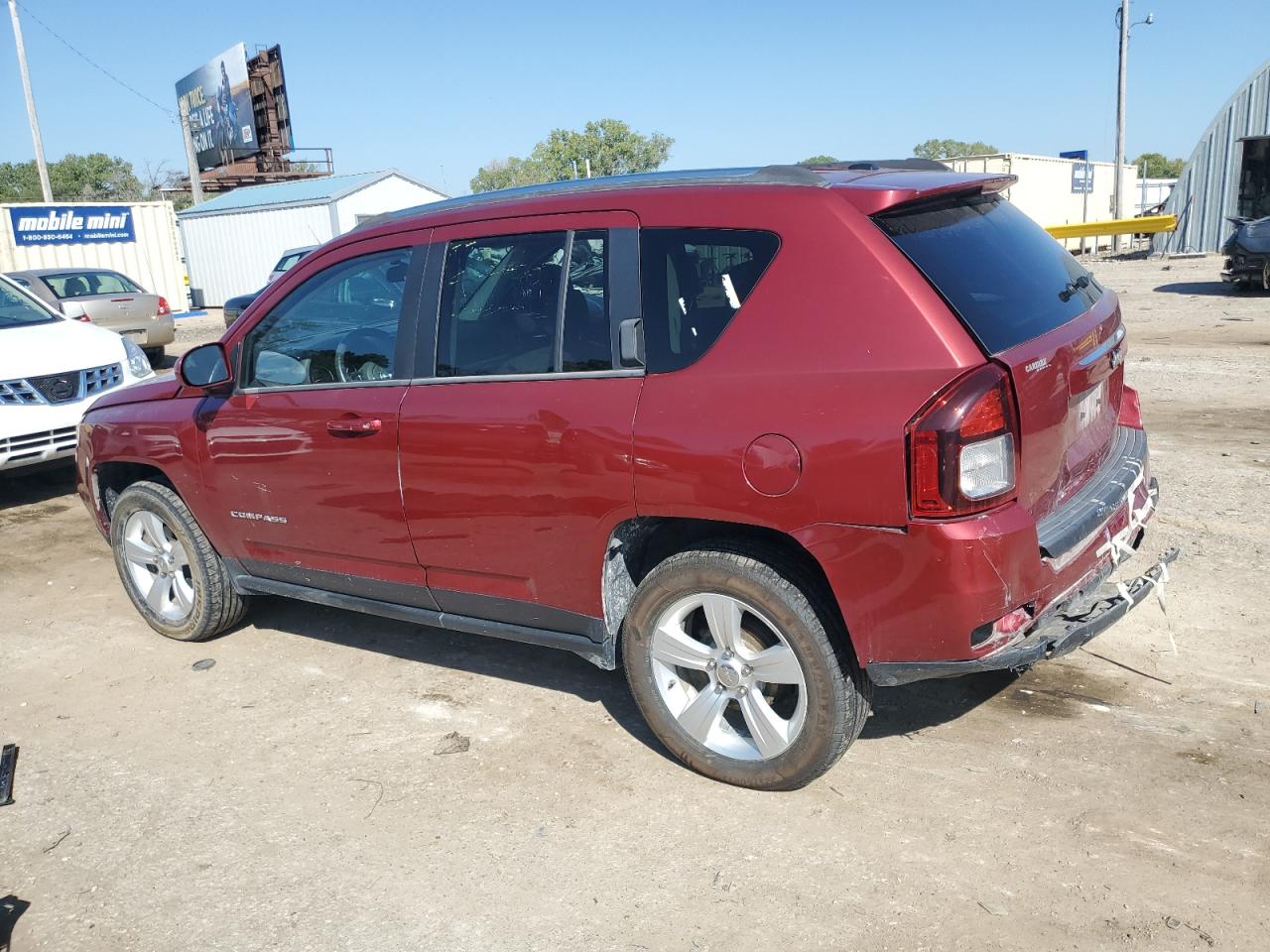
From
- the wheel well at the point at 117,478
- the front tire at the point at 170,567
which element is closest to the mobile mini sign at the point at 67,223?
the wheel well at the point at 117,478

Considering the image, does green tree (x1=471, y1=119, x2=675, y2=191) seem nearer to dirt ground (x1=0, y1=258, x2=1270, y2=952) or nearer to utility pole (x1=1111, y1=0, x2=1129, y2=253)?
utility pole (x1=1111, y1=0, x2=1129, y2=253)

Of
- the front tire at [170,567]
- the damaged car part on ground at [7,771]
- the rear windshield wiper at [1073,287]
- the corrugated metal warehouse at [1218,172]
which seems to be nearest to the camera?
the rear windshield wiper at [1073,287]

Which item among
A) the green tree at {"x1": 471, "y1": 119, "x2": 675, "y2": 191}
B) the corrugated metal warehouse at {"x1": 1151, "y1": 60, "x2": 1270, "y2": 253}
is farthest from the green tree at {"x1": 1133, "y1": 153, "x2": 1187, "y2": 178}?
the corrugated metal warehouse at {"x1": 1151, "y1": 60, "x2": 1270, "y2": 253}

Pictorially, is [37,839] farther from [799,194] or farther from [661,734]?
[799,194]

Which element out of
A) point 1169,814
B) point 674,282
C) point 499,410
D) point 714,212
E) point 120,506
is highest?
point 714,212

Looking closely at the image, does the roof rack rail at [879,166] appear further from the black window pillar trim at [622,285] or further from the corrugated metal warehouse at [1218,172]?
the corrugated metal warehouse at [1218,172]

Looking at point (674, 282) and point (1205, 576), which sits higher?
point (674, 282)

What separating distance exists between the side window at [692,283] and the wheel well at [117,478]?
9.38ft

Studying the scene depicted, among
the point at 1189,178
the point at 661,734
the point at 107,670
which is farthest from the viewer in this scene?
the point at 1189,178

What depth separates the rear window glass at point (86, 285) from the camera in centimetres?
1582

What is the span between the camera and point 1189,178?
106 feet

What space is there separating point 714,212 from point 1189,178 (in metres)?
34.7

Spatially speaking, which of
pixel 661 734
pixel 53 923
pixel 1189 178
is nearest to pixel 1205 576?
pixel 661 734

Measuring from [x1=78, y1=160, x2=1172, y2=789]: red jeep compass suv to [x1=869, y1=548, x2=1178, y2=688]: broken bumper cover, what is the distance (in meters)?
0.01
